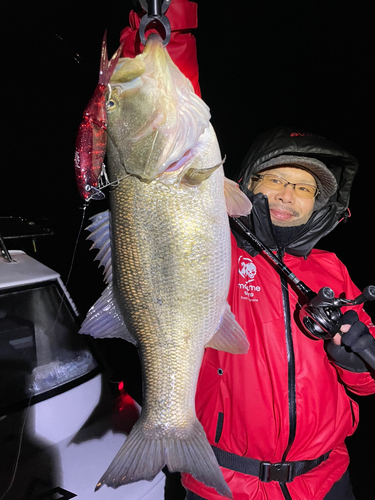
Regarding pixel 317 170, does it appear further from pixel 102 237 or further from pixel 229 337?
pixel 102 237

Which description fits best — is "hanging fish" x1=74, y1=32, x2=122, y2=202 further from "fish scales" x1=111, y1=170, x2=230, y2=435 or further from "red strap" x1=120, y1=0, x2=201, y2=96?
"red strap" x1=120, y1=0, x2=201, y2=96

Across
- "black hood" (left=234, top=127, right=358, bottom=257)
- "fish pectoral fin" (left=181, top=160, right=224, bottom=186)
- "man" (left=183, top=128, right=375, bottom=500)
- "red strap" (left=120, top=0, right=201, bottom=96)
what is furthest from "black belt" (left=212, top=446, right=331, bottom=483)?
"red strap" (left=120, top=0, right=201, bottom=96)

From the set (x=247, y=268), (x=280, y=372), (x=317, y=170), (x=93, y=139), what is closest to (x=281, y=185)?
(x=317, y=170)

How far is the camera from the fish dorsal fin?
4.29ft

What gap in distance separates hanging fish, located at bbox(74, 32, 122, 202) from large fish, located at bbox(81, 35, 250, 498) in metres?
0.04

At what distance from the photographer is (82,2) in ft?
38.6

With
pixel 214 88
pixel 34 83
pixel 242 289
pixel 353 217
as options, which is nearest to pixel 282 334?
pixel 242 289

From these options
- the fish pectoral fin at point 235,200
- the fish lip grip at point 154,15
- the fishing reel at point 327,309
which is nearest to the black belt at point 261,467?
the fishing reel at point 327,309

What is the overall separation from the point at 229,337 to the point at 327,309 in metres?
0.49

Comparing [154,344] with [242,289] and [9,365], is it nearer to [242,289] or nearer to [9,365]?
[242,289]

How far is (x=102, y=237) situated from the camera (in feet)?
4.41

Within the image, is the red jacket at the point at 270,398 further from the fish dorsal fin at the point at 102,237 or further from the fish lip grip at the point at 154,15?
the fish lip grip at the point at 154,15

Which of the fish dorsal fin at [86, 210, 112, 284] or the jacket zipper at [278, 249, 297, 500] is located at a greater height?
the fish dorsal fin at [86, 210, 112, 284]

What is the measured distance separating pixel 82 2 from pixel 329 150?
13.6 metres
